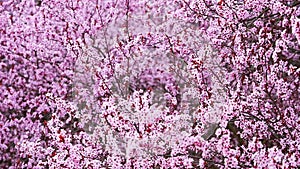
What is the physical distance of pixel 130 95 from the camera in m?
4.50

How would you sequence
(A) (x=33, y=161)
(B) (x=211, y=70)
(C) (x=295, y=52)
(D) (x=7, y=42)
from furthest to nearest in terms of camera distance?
(D) (x=7, y=42) → (A) (x=33, y=161) → (C) (x=295, y=52) → (B) (x=211, y=70)

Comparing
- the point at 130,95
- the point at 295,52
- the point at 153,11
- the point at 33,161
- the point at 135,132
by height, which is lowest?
the point at 33,161

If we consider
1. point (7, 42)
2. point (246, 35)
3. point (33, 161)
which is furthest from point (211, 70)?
point (7, 42)

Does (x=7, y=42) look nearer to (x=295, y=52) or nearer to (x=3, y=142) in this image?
(x=3, y=142)

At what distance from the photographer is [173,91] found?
15.9 feet

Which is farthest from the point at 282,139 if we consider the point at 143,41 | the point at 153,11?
the point at 153,11

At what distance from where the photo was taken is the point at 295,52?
5.31 metres

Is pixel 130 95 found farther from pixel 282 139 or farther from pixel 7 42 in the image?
pixel 7 42

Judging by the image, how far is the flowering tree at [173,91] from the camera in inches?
171

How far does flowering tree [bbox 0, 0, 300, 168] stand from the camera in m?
4.35

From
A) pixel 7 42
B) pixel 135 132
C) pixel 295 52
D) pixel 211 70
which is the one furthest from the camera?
pixel 7 42

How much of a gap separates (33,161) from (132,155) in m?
2.10

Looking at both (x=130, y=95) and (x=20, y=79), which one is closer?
(x=130, y=95)

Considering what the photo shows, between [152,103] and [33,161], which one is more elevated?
[152,103]
